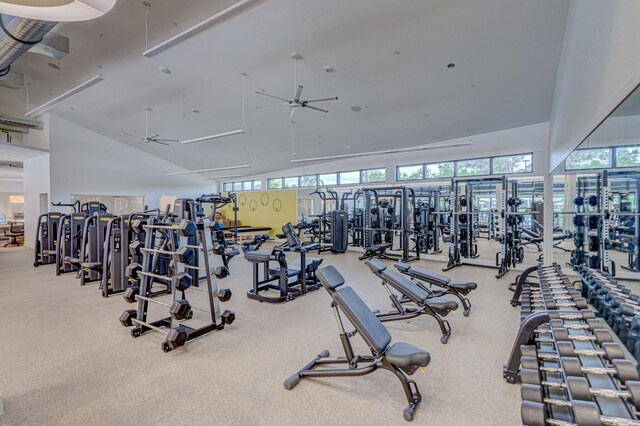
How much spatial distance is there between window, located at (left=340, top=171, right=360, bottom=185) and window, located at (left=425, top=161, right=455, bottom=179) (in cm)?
244

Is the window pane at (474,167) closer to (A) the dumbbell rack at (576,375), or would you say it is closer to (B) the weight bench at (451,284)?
(B) the weight bench at (451,284)

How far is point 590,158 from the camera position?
11.2 ft

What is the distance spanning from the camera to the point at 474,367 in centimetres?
238

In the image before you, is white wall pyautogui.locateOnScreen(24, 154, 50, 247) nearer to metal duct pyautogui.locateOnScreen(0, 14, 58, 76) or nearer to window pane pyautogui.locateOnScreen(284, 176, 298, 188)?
metal duct pyautogui.locateOnScreen(0, 14, 58, 76)

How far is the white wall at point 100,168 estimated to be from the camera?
31.1 ft

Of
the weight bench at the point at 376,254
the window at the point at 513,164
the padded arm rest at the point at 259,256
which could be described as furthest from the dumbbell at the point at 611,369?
the window at the point at 513,164

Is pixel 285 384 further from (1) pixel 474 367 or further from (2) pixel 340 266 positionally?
(2) pixel 340 266

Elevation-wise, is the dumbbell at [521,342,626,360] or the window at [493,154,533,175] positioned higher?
the window at [493,154,533,175]

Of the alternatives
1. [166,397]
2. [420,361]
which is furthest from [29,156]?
[420,361]

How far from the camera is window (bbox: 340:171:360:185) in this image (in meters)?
10.2

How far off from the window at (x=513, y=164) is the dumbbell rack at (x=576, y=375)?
6157 mm

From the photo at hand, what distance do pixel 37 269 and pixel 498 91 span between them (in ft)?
33.2

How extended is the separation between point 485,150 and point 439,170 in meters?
1.26

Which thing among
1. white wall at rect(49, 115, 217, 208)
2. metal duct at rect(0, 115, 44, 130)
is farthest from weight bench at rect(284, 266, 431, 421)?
white wall at rect(49, 115, 217, 208)
